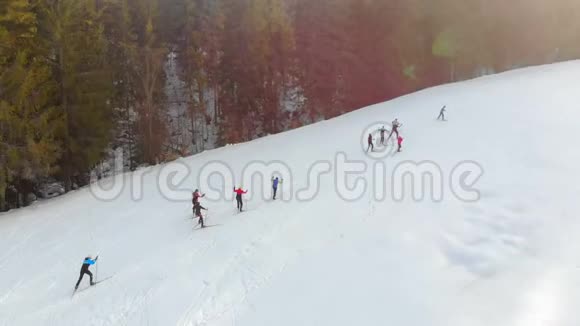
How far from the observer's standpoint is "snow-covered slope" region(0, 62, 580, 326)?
1022cm

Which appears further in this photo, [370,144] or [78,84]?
[78,84]

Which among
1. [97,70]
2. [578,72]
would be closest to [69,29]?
[97,70]

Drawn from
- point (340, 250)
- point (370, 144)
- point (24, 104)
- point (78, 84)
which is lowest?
point (340, 250)

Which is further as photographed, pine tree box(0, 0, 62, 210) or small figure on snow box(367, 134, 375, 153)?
small figure on snow box(367, 134, 375, 153)

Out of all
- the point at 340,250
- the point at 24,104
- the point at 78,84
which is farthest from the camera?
the point at 78,84

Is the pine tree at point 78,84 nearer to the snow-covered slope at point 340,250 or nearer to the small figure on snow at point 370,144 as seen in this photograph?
the snow-covered slope at point 340,250

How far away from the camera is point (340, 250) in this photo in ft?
42.4

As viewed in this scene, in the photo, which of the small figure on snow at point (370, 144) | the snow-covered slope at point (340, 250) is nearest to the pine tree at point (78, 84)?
the snow-covered slope at point (340, 250)

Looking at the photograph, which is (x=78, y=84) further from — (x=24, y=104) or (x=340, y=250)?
(x=340, y=250)

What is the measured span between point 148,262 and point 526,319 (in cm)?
1132

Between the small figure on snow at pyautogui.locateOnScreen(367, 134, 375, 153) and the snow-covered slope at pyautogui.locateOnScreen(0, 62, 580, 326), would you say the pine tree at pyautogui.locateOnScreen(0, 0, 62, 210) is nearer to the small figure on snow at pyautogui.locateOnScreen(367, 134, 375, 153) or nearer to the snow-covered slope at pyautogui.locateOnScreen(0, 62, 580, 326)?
the snow-covered slope at pyautogui.locateOnScreen(0, 62, 580, 326)

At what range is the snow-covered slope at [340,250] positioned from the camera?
10219 mm

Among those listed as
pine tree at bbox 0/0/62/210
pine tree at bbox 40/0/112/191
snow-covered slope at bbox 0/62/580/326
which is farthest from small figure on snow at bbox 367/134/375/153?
pine tree at bbox 0/0/62/210

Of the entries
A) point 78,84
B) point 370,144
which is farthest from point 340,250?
point 78,84
